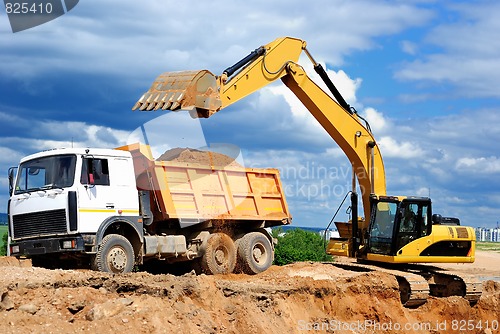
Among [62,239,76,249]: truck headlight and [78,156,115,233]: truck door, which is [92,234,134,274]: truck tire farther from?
[62,239,76,249]: truck headlight

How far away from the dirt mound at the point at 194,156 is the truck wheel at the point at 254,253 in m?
2.19

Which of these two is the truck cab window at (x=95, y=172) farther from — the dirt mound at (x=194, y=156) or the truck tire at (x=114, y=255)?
the dirt mound at (x=194, y=156)

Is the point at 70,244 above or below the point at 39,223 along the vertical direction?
below

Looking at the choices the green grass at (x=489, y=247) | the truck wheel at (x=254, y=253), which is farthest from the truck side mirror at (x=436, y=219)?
the green grass at (x=489, y=247)

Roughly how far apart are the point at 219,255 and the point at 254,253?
49.0 inches

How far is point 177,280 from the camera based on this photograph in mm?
14781

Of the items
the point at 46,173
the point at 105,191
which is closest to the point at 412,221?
the point at 105,191

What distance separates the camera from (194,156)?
66.0 ft

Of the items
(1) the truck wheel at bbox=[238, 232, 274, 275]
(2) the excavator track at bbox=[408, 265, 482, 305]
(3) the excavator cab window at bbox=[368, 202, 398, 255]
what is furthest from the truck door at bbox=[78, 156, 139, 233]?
(2) the excavator track at bbox=[408, 265, 482, 305]

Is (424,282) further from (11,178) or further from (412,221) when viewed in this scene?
(11,178)

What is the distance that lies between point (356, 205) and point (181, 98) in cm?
643

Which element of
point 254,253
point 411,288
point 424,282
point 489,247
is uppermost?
point 254,253

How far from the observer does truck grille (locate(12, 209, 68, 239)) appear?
1670 centimetres

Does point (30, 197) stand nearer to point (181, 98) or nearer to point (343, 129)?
point (181, 98)
